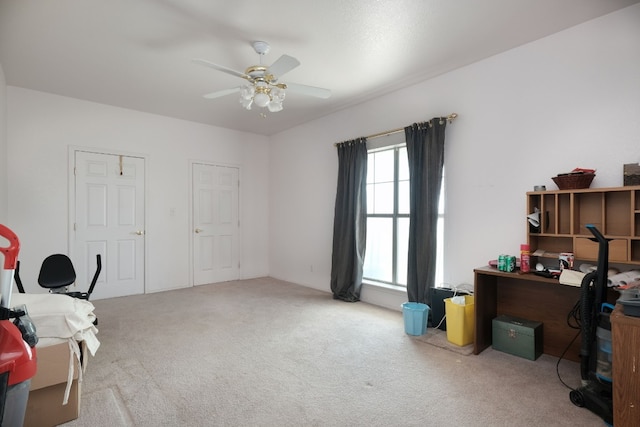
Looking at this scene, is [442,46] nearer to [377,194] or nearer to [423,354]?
[377,194]

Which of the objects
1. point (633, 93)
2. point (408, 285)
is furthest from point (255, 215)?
point (633, 93)

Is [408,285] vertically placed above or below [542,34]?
below

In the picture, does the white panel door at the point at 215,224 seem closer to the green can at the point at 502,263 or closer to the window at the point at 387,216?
the window at the point at 387,216

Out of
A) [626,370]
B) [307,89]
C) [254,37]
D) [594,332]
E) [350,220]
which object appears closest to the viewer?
[626,370]

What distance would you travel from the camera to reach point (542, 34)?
2.81m

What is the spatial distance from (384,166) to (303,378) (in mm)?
2876

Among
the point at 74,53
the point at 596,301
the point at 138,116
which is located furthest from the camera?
the point at 138,116

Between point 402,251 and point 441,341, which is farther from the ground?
point 402,251

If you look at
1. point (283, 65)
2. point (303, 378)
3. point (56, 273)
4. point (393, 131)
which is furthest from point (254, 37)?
point (56, 273)

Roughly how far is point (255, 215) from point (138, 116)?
250cm

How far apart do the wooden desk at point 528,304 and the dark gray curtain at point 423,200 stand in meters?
0.65

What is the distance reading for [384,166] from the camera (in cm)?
437

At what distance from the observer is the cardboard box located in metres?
1.77

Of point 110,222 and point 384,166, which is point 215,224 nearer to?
point 110,222
